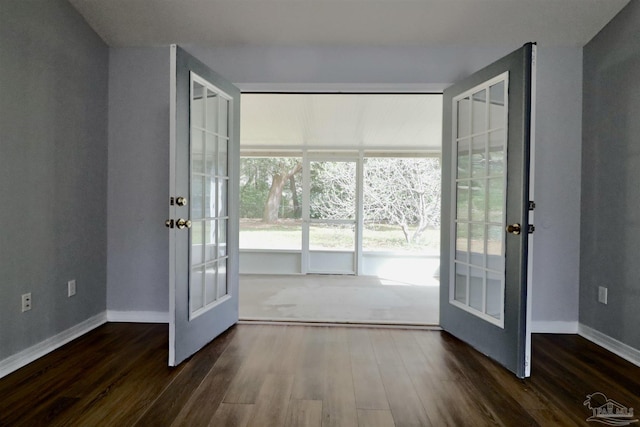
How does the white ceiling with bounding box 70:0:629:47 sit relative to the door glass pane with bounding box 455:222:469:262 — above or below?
above

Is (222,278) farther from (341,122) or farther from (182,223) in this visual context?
(341,122)

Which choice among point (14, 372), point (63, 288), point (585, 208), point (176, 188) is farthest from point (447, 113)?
point (14, 372)

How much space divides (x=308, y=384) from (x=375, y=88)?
2265mm

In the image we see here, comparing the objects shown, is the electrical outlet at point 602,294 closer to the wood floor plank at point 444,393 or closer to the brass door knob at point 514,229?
the brass door knob at point 514,229

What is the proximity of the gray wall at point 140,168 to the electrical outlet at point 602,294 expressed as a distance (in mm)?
3381

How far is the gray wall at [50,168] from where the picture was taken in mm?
2201

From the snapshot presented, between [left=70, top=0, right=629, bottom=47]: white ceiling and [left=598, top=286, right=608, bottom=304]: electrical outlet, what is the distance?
1906mm

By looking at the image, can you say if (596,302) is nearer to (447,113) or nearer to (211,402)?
(447,113)

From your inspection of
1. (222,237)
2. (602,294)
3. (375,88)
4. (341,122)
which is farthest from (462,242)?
(341,122)

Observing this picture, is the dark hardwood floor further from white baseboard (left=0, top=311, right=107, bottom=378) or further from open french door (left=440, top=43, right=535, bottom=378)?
open french door (left=440, top=43, right=535, bottom=378)

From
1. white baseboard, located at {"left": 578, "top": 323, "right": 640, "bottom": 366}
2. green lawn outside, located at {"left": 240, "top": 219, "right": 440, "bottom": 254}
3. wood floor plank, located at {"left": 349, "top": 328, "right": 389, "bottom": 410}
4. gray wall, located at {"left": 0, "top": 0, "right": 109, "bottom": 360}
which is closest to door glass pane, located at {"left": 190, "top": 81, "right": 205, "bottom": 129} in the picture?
gray wall, located at {"left": 0, "top": 0, "right": 109, "bottom": 360}

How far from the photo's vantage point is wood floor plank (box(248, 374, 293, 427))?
1.72m

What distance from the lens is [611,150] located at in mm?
2680

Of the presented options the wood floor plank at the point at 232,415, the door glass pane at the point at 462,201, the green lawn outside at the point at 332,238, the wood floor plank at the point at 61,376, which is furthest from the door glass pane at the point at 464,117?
the green lawn outside at the point at 332,238
